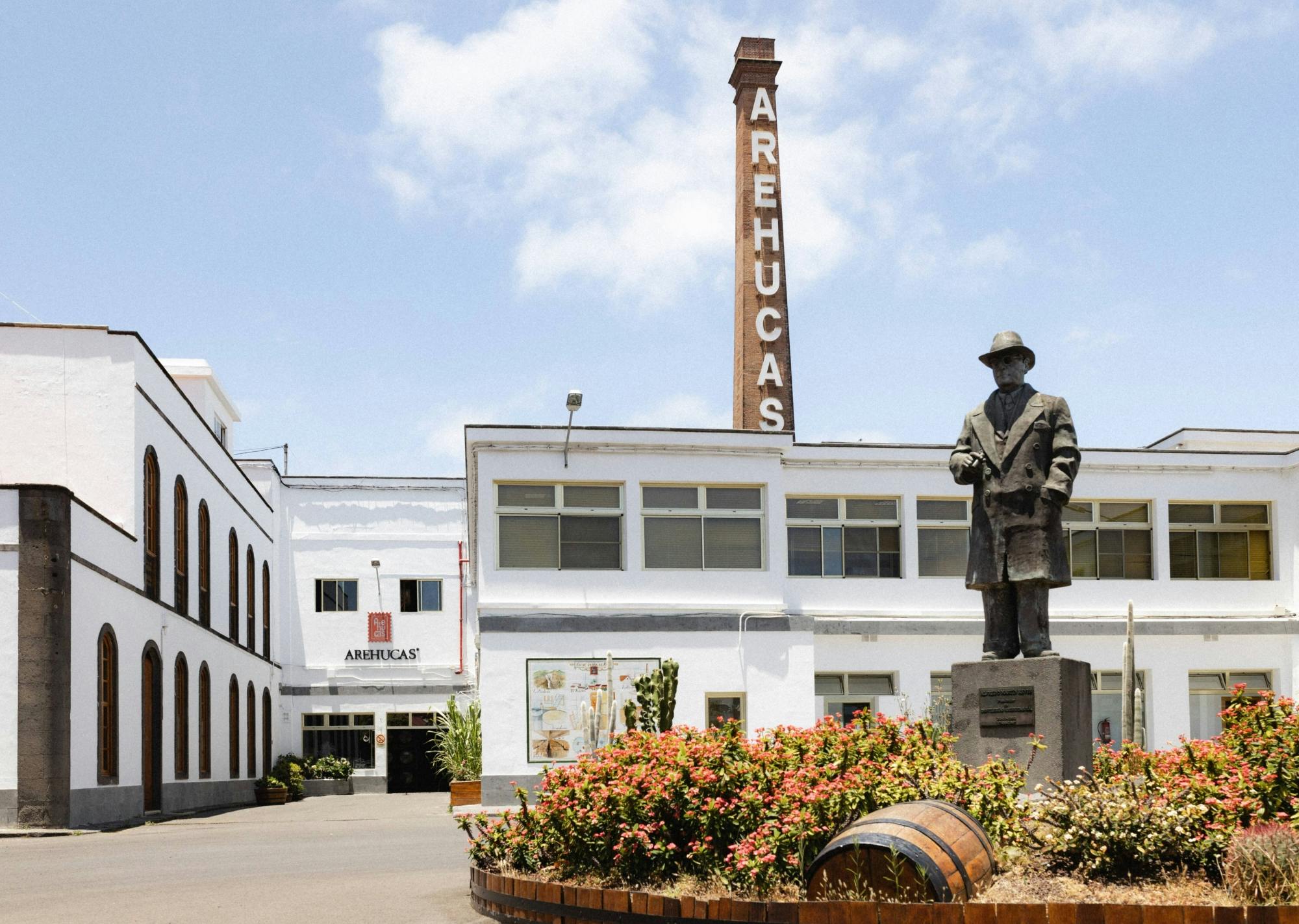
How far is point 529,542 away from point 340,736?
20.9 metres

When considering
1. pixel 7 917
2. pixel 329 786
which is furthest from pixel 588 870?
pixel 329 786

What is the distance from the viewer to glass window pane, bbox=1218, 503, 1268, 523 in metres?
30.5

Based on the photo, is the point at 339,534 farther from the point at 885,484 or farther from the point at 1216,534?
the point at 1216,534

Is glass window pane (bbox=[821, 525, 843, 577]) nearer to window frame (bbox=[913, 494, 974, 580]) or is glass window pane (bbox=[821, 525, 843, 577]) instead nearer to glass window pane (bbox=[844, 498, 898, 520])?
glass window pane (bbox=[844, 498, 898, 520])

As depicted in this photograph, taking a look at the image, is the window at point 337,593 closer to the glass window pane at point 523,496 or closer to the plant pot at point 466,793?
the plant pot at point 466,793

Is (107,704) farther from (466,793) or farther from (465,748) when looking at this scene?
(465,748)

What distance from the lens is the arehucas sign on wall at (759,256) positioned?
37.6 metres

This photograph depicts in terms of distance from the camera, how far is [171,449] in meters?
30.6

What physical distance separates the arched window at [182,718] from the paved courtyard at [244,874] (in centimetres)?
631

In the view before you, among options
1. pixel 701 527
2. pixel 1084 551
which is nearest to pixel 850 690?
pixel 701 527

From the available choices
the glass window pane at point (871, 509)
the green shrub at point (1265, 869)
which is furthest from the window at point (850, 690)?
the green shrub at point (1265, 869)

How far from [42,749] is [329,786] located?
22.9 metres

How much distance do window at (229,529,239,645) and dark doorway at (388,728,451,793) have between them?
8.31m

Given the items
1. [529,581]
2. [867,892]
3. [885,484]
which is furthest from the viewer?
[885,484]
